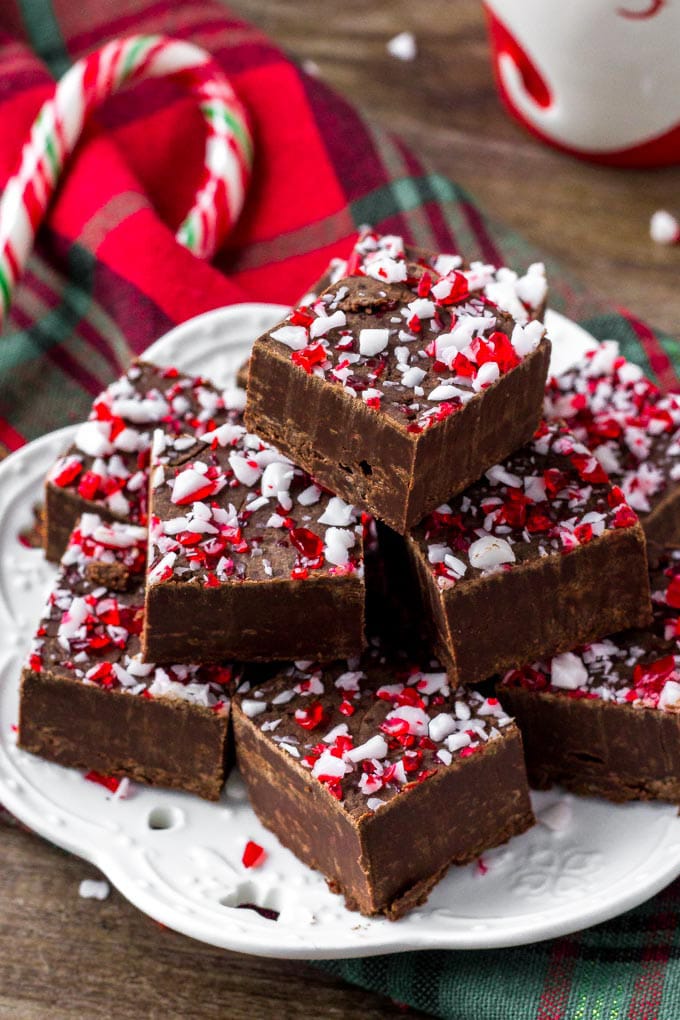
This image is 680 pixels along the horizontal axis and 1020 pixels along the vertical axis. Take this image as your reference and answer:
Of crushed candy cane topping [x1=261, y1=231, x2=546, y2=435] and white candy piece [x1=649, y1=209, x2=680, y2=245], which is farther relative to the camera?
white candy piece [x1=649, y1=209, x2=680, y2=245]

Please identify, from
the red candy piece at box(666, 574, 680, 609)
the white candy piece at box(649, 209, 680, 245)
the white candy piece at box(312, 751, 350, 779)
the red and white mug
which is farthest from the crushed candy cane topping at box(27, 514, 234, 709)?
the white candy piece at box(649, 209, 680, 245)

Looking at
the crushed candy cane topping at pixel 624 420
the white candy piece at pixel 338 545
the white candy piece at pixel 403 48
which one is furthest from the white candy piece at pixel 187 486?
the white candy piece at pixel 403 48

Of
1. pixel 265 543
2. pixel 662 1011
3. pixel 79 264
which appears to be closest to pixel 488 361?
Result: pixel 265 543

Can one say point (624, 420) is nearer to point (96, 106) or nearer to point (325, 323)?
point (325, 323)

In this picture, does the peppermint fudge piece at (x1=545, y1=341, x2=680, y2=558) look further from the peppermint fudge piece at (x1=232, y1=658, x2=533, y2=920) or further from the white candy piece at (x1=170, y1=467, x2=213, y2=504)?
the white candy piece at (x1=170, y1=467, x2=213, y2=504)

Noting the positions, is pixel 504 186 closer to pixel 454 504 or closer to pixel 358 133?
pixel 358 133

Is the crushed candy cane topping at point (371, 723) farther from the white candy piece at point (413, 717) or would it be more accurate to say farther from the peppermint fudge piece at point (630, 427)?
the peppermint fudge piece at point (630, 427)

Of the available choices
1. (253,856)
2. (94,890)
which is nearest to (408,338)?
(253,856)
